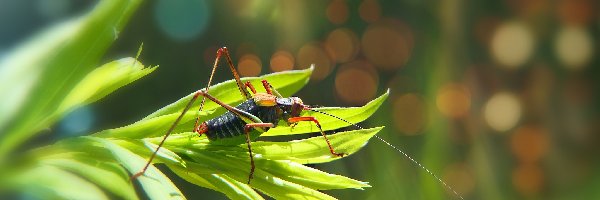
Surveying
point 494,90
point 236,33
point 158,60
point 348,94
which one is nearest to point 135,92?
point 158,60

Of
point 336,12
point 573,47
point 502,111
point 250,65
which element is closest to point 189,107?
point 250,65

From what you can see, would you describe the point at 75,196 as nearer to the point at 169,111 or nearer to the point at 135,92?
the point at 169,111

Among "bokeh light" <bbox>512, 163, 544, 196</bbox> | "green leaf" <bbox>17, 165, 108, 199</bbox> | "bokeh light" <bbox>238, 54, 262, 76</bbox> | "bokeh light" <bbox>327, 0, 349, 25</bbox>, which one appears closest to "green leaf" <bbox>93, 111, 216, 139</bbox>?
"green leaf" <bbox>17, 165, 108, 199</bbox>

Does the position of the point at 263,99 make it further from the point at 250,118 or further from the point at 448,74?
the point at 448,74

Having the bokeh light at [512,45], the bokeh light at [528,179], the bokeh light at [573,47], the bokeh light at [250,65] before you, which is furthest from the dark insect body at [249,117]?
the bokeh light at [573,47]

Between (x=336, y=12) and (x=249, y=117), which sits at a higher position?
(x=336, y=12)

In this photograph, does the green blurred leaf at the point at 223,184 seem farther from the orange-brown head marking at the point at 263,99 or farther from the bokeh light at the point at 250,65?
Answer: the bokeh light at the point at 250,65

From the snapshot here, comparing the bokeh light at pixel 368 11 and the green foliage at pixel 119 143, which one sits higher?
the bokeh light at pixel 368 11
